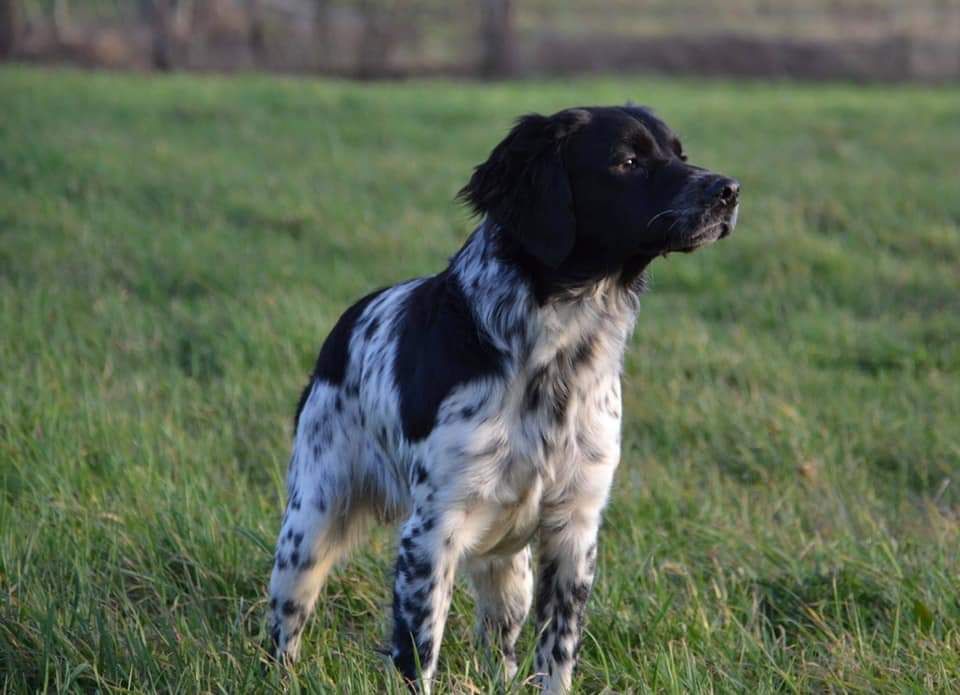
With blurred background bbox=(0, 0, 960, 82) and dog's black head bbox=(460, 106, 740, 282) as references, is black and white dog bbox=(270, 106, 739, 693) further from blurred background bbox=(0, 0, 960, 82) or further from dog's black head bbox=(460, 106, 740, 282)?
blurred background bbox=(0, 0, 960, 82)

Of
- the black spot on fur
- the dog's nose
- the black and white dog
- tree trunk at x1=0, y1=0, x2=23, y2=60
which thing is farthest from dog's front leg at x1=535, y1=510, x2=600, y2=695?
tree trunk at x1=0, y1=0, x2=23, y2=60

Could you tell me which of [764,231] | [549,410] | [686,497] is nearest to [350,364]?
[549,410]

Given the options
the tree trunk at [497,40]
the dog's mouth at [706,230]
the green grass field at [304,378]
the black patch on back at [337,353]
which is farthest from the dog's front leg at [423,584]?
the tree trunk at [497,40]

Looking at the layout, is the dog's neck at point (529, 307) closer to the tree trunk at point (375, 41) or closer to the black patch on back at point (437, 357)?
the black patch on back at point (437, 357)

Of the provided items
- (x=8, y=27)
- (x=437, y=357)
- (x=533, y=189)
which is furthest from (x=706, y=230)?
(x=8, y=27)

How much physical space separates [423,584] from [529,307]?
743mm

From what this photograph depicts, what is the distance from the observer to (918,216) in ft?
31.4

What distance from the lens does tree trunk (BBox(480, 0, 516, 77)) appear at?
20.1 metres

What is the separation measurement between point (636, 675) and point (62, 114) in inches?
409

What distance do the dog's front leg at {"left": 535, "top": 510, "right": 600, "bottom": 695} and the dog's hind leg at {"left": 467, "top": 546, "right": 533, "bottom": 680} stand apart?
0.25 meters

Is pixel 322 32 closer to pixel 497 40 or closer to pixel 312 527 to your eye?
pixel 497 40

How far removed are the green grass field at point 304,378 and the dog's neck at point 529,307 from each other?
0.79 m

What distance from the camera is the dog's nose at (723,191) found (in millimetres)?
3375

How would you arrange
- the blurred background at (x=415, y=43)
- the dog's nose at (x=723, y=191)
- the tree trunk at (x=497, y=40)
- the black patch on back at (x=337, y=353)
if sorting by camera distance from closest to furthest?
the dog's nose at (x=723, y=191), the black patch on back at (x=337, y=353), the blurred background at (x=415, y=43), the tree trunk at (x=497, y=40)
